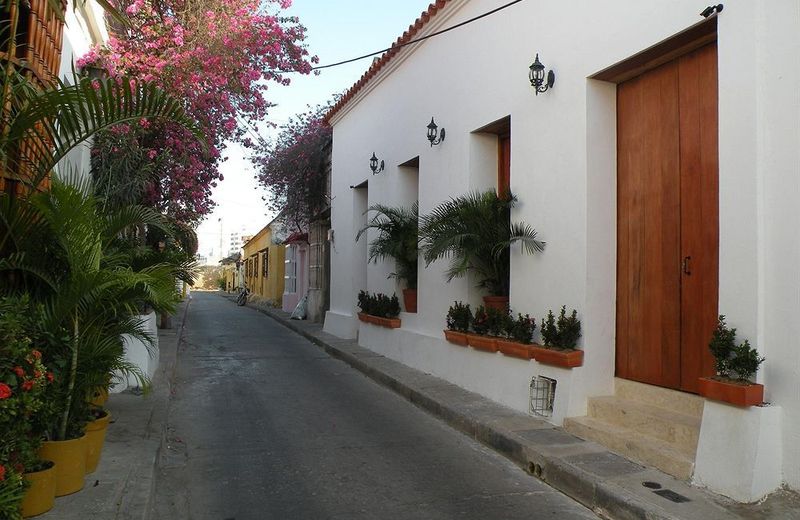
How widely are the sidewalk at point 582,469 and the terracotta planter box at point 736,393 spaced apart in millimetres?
597

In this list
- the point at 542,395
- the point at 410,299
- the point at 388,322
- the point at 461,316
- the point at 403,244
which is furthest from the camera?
the point at 388,322

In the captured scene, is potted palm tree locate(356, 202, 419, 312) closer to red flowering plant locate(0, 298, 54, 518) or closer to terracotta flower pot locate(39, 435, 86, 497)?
terracotta flower pot locate(39, 435, 86, 497)

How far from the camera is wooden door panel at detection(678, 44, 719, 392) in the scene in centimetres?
480

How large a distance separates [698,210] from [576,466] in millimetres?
2226

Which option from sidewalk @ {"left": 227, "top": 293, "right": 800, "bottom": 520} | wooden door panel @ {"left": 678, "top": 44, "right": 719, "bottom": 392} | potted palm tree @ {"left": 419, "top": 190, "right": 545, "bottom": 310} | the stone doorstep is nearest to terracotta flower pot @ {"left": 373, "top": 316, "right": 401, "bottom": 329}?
sidewalk @ {"left": 227, "top": 293, "right": 800, "bottom": 520}

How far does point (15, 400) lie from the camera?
122 inches

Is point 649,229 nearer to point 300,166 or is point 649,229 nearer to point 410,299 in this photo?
point 410,299

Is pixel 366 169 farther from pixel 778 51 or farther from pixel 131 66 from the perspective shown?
pixel 778 51

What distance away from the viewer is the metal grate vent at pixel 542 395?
608 centimetres

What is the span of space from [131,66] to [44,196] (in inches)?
208

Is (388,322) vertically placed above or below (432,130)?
below

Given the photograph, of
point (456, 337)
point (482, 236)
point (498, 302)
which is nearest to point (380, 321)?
point (456, 337)

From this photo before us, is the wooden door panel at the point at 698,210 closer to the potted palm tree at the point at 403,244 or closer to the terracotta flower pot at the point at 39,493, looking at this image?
the terracotta flower pot at the point at 39,493

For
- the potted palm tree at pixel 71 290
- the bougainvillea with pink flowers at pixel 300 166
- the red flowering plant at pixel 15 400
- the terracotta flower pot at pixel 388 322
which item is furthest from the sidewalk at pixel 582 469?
the bougainvillea with pink flowers at pixel 300 166
